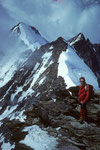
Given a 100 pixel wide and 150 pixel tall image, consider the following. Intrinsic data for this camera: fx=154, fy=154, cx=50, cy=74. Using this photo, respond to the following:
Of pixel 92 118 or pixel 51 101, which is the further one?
pixel 51 101

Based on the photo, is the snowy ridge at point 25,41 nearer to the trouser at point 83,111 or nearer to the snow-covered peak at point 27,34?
the snow-covered peak at point 27,34

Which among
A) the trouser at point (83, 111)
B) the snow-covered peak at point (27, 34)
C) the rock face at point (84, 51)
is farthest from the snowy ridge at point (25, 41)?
the trouser at point (83, 111)

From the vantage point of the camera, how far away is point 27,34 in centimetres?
13725

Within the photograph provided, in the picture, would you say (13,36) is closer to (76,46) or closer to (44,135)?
(76,46)

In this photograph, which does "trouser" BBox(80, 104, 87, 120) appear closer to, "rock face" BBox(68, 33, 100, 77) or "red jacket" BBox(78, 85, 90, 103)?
"red jacket" BBox(78, 85, 90, 103)

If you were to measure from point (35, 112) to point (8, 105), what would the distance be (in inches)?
1914

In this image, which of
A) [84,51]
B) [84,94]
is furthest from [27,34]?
[84,94]

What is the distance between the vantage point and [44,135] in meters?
9.30

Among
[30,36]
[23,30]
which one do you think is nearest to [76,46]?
[30,36]

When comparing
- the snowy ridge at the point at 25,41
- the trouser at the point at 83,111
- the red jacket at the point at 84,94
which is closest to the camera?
the red jacket at the point at 84,94

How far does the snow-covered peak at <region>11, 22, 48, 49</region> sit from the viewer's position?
122 metres

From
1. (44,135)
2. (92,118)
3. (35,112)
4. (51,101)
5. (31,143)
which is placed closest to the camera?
(31,143)

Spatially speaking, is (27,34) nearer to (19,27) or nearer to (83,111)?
(19,27)

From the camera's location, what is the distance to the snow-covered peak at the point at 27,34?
399 feet
